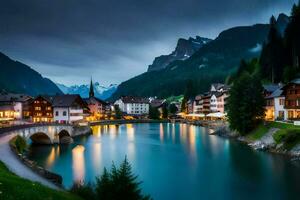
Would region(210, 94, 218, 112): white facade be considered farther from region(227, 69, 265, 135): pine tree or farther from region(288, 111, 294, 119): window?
region(288, 111, 294, 119): window

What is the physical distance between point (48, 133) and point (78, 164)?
26724 mm

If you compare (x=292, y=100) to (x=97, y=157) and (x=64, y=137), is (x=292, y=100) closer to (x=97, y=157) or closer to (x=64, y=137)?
(x=97, y=157)

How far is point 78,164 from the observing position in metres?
52.9

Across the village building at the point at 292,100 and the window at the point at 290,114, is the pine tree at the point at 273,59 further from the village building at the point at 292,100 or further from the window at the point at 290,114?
the window at the point at 290,114

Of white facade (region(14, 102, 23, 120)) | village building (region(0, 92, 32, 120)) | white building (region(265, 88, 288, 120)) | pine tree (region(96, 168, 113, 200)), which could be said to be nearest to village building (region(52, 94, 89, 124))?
village building (region(0, 92, 32, 120))

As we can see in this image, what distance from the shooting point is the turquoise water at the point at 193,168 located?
3616 cm

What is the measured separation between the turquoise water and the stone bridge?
390cm

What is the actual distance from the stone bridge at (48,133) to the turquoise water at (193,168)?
3902 mm

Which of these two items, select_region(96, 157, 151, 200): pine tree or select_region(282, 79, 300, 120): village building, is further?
select_region(282, 79, 300, 120): village building

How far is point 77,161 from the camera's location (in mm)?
55688

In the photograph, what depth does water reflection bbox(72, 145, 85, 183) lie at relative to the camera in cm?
4378

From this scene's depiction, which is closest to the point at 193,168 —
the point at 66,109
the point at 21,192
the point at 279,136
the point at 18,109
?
the point at 279,136

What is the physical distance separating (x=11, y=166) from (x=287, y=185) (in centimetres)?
2996

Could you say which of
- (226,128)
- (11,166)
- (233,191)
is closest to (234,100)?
(226,128)
